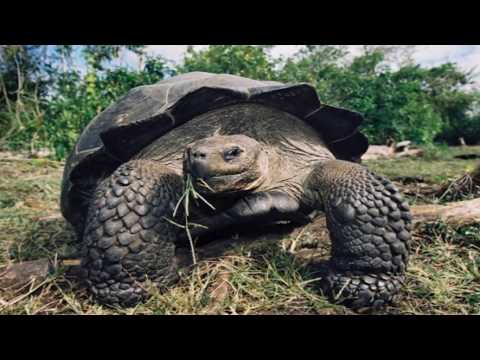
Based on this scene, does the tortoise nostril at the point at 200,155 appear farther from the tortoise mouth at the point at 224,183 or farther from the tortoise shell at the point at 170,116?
the tortoise shell at the point at 170,116

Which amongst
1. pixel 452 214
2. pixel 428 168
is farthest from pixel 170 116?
pixel 428 168

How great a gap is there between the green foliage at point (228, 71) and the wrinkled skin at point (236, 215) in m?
6.96

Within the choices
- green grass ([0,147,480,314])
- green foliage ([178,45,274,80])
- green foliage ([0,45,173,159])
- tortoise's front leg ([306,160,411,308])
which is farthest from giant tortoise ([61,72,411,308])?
green foliage ([178,45,274,80])

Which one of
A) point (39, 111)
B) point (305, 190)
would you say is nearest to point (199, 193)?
point (305, 190)

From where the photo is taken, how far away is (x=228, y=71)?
1559 cm

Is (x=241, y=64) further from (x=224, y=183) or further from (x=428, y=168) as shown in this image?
(x=224, y=183)

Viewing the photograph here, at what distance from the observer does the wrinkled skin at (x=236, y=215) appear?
198cm

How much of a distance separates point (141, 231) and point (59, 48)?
1059cm

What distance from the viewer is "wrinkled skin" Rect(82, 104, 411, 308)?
1.98 meters

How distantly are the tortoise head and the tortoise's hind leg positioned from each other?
0.81 feet

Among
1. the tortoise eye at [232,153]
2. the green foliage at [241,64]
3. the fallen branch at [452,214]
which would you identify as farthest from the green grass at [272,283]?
the green foliage at [241,64]

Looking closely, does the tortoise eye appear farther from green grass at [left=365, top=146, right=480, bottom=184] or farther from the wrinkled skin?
green grass at [left=365, top=146, right=480, bottom=184]

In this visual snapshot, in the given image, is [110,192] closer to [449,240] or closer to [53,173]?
[449,240]

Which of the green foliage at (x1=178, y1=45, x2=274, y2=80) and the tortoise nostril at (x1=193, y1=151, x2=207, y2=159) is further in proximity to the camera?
the green foliage at (x1=178, y1=45, x2=274, y2=80)
